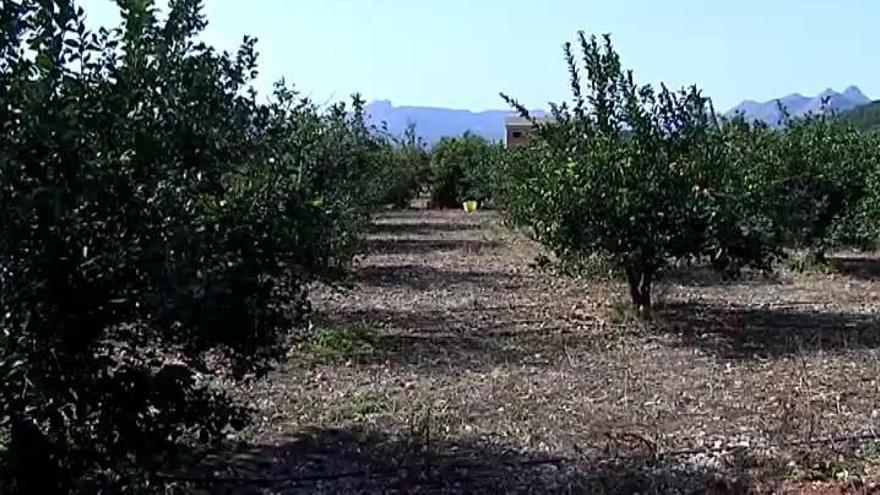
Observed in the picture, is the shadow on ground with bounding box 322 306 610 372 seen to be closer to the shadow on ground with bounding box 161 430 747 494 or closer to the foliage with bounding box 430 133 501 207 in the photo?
the shadow on ground with bounding box 161 430 747 494

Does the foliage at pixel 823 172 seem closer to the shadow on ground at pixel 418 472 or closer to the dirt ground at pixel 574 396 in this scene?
the dirt ground at pixel 574 396

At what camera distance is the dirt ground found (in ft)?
16.9

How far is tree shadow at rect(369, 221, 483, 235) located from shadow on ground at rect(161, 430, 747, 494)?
613 inches

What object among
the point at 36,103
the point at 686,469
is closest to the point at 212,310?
the point at 36,103

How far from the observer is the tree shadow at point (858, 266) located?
13.6m

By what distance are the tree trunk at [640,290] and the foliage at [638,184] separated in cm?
13

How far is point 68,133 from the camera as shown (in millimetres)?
4004

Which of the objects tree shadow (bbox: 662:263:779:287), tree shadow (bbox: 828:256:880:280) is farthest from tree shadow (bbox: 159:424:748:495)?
tree shadow (bbox: 828:256:880:280)

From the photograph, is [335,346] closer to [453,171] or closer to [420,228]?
[420,228]

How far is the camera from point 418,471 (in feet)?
17.1

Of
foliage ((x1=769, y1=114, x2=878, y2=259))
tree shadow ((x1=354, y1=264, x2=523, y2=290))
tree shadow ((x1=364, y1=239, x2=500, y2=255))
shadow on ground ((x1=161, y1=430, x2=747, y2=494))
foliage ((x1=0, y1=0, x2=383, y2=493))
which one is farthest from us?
tree shadow ((x1=364, y1=239, x2=500, y2=255))

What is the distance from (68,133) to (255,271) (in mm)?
975

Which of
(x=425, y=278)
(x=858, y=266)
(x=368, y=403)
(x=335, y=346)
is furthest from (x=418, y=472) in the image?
(x=858, y=266)

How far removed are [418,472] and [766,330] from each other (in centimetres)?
493
